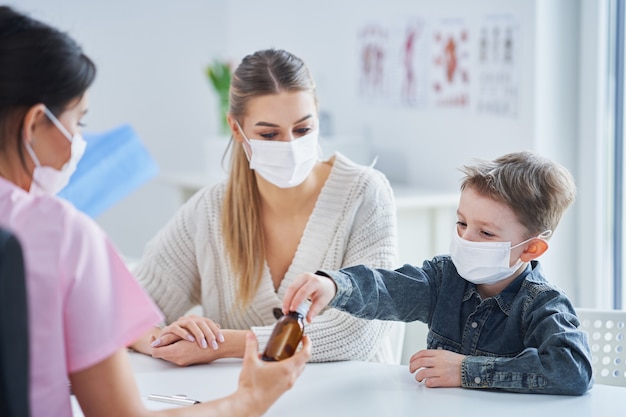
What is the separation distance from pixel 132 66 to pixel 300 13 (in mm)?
954

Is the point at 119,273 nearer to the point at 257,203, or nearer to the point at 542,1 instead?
the point at 257,203

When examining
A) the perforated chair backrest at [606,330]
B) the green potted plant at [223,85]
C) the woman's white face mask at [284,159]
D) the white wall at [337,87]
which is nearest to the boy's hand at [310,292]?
the woman's white face mask at [284,159]

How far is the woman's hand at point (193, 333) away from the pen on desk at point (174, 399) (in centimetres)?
21

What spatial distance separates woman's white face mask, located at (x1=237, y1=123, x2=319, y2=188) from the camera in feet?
6.11

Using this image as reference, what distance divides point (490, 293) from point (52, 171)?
0.83 meters

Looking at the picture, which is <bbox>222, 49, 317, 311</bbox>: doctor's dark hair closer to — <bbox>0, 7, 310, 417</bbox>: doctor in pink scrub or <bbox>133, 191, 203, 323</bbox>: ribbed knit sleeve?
<bbox>133, 191, 203, 323</bbox>: ribbed knit sleeve

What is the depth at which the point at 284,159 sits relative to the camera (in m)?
1.87

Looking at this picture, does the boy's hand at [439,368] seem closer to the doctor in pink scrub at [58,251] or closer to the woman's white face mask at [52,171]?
the doctor in pink scrub at [58,251]

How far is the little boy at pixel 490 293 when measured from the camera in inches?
55.1

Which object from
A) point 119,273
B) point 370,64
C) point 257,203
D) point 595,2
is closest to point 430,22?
point 370,64

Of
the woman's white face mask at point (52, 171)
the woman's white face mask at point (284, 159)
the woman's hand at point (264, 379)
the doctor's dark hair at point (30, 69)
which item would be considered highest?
the doctor's dark hair at point (30, 69)

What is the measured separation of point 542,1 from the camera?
8.98 ft

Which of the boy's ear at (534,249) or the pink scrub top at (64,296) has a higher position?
the pink scrub top at (64,296)

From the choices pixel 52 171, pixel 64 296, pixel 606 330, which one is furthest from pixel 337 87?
pixel 64 296
